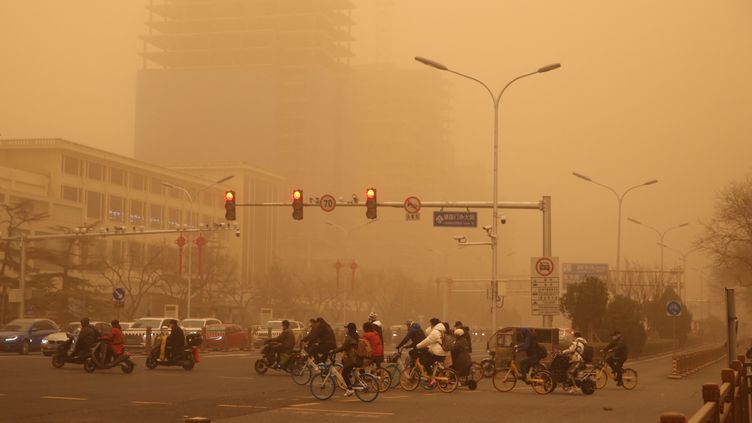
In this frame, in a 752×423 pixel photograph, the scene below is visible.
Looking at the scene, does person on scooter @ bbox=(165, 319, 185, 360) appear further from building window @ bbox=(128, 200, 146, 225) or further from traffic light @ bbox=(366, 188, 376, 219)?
building window @ bbox=(128, 200, 146, 225)

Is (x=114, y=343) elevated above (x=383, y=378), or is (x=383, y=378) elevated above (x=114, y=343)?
(x=114, y=343)

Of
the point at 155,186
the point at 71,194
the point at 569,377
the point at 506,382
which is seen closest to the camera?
the point at 569,377

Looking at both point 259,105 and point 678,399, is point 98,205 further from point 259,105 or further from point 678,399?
point 678,399

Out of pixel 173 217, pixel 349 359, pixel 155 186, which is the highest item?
pixel 155 186

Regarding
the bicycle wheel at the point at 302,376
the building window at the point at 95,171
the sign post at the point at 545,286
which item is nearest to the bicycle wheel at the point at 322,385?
the bicycle wheel at the point at 302,376

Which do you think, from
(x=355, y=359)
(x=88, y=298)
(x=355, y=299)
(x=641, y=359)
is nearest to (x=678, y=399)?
(x=355, y=359)

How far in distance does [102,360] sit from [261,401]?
36.1 ft

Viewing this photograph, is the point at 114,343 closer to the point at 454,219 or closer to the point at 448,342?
the point at 448,342

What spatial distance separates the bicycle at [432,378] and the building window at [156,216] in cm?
9879

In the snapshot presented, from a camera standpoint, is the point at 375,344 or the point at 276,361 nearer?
the point at 375,344

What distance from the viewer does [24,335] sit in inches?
1797

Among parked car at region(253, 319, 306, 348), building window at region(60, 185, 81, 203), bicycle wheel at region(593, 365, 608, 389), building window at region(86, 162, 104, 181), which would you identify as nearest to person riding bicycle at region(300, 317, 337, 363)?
bicycle wheel at region(593, 365, 608, 389)

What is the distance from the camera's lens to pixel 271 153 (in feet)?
581

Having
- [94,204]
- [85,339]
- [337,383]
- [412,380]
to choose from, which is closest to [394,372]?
[412,380]
